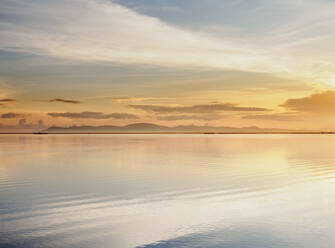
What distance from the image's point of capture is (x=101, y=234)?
12.7 meters

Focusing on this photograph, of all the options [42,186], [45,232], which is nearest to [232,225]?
[45,232]

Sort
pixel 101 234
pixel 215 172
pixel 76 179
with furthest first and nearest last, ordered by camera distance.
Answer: pixel 215 172
pixel 76 179
pixel 101 234

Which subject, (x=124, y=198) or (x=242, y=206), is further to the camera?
(x=124, y=198)

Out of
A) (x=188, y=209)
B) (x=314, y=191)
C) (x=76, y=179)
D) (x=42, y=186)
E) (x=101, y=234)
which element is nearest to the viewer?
(x=101, y=234)

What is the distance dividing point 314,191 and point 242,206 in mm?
6592

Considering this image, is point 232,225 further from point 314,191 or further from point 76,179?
point 76,179

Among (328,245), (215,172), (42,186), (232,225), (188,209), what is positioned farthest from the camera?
(215,172)

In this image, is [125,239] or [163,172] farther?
[163,172]

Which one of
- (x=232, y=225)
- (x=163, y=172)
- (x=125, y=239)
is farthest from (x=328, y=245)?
(x=163, y=172)

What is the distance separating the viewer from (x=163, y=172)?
3055 centimetres

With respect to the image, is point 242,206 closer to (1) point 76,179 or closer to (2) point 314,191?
(2) point 314,191

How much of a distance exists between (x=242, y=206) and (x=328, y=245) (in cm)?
583

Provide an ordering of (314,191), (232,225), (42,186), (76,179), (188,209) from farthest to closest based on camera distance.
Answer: (76,179)
(42,186)
(314,191)
(188,209)
(232,225)

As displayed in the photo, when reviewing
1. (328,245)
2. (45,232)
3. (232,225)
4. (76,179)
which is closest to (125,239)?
(45,232)
